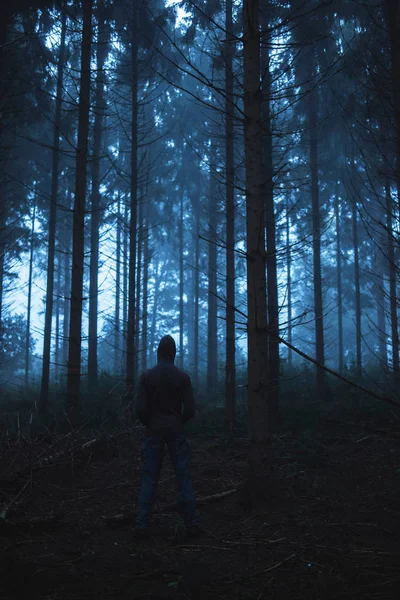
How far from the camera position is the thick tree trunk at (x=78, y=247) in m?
8.55

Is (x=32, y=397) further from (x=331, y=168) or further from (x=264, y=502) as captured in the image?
(x=331, y=168)

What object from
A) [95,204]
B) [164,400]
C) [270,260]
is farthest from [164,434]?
[95,204]

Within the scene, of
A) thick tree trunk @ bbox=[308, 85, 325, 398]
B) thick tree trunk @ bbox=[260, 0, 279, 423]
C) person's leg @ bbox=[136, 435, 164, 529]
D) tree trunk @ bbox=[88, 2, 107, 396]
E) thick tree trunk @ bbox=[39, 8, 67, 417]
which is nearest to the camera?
person's leg @ bbox=[136, 435, 164, 529]

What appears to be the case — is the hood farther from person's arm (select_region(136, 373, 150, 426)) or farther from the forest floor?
the forest floor

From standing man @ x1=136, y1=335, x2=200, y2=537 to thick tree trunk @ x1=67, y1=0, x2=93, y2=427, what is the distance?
4.43 metres

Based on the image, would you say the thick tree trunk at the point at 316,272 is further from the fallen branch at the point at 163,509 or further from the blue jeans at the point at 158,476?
the blue jeans at the point at 158,476

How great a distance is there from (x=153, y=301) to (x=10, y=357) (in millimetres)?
11912

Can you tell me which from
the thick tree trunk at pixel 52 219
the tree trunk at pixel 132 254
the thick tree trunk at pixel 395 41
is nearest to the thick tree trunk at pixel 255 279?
the thick tree trunk at pixel 395 41

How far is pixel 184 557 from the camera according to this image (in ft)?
12.1

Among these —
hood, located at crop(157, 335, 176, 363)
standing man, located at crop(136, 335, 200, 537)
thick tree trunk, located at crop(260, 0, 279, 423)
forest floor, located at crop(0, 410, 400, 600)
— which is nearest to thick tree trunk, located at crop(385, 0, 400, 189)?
thick tree trunk, located at crop(260, 0, 279, 423)

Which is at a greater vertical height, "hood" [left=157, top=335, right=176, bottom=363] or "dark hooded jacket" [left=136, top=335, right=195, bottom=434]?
"hood" [left=157, top=335, right=176, bottom=363]

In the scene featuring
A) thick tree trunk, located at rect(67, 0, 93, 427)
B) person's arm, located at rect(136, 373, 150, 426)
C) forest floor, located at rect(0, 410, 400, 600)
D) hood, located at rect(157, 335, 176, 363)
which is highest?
thick tree trunk, located at rect(67, 0, 93, 427)

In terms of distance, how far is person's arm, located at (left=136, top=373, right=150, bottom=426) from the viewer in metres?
4.45

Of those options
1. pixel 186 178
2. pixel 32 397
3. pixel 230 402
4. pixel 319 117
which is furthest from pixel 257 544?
pixel 186 178
